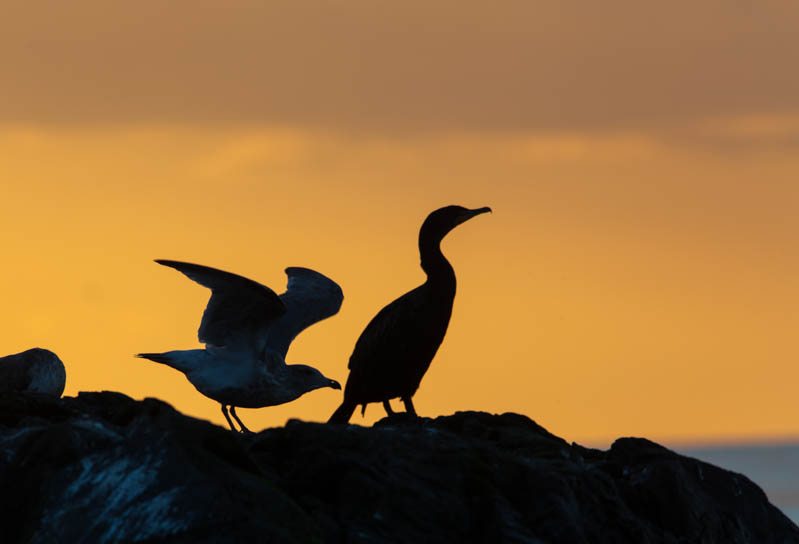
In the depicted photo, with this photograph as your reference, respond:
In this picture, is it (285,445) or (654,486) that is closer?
(285,445)

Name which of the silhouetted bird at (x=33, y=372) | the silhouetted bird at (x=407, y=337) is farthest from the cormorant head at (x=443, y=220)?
the silhouetted bird at (x=33, y=372)

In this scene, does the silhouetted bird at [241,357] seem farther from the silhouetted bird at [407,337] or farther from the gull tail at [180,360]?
the silhouetted bird at [407,337]

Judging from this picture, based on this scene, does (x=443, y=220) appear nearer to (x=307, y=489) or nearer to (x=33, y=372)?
(x=33, y=372)

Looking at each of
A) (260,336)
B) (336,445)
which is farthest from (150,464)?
(260,336)

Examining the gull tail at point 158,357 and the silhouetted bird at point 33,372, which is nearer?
the gull tail at point 158,357

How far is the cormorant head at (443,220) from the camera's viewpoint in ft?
65.3

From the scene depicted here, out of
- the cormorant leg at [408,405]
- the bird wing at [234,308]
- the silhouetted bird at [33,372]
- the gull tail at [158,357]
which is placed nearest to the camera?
the bird wing at [234,308]

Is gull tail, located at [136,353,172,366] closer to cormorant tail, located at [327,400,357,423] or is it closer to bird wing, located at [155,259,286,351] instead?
bird wing, located at [155,259,286,351]

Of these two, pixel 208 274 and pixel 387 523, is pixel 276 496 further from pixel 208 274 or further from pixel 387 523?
pixel 208 274

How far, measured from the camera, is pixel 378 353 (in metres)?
19.3

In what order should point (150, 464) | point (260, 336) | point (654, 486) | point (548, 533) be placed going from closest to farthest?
point (150, 464)
point (548, 533)
point (654, 486)
point (260, 336)

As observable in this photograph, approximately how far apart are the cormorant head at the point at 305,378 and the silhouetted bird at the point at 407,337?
437mm

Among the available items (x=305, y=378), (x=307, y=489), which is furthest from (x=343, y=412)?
(x=307, y=489)

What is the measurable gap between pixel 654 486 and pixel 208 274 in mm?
5829
